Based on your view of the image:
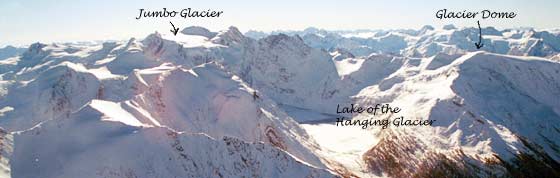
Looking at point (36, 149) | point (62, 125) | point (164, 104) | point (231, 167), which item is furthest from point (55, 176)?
point (164, 104)

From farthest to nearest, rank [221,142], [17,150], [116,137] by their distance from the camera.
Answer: [221,142] → [116,137] → [17,150]

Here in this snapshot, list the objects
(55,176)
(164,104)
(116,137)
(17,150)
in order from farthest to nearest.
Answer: (164,104) < (116,137) < (17,150) < (55,176)

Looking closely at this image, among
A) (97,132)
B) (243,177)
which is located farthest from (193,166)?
(97,132)

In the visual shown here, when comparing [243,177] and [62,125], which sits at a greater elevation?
[62,125]

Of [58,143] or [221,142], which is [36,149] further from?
[221,142]

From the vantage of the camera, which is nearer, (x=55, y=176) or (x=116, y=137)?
(x=55, y=176)

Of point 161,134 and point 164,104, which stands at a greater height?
point 161,134

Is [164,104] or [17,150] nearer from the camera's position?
[17,150]

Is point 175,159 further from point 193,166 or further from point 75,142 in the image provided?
point 75,142

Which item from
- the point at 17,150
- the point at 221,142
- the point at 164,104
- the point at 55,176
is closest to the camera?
the point at 55,176
